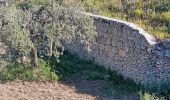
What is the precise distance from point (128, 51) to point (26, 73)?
11.6ft

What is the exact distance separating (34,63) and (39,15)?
171cm

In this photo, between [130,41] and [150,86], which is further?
[130,41]

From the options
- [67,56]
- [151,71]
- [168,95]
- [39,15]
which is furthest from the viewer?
[67,56]

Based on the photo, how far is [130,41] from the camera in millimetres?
16031

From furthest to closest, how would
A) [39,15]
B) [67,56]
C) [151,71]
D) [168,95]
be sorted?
[67,56] < [39,15] < [151,71] < [168,95]

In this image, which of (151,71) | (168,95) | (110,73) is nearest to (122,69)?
(110,73)

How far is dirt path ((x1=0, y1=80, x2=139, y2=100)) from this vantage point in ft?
48.6

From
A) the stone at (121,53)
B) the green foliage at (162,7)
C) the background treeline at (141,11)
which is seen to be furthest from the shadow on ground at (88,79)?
the green foliage at (162,7)

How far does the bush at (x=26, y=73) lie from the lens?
53.3ft

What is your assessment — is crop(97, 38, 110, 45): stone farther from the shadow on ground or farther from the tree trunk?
the tree trunk

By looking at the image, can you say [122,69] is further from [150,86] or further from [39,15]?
[39,15]

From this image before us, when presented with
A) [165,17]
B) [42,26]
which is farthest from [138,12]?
[42,26]

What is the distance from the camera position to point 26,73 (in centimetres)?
1638

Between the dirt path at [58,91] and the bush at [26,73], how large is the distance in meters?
0.28
